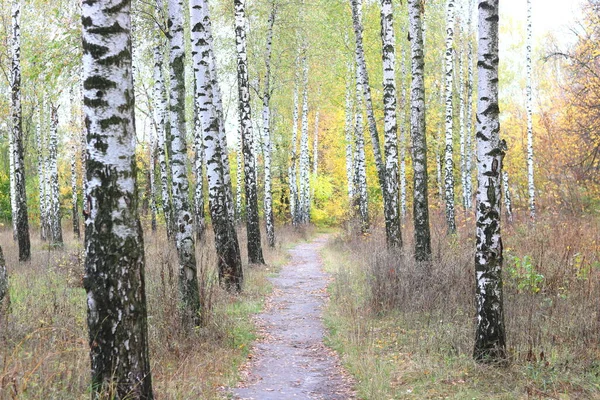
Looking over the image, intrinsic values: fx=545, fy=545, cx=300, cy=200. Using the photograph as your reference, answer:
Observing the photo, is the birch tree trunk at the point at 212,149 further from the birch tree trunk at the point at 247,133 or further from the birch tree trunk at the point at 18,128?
the birch tree trunk at the point at 18,128

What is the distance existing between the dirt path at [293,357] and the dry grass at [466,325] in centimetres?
29

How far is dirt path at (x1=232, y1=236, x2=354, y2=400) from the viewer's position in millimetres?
6191

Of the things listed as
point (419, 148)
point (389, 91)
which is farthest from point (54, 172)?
point (419, 148)

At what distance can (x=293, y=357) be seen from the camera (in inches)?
300

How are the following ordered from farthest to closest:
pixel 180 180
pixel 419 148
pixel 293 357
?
1. pixel 419 148
2. pixel 180 180
3. pixel 293 357

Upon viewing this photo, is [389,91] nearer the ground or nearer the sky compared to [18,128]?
nearer the sky

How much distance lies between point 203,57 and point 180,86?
188 centimetres

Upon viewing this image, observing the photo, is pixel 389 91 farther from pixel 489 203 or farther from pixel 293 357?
pixel 293 357

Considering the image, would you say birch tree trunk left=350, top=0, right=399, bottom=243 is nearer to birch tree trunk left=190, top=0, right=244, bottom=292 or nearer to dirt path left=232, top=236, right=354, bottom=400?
dirt path left=232, top=236, right=354, bottom=400

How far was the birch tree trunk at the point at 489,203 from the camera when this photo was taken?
6047 mm

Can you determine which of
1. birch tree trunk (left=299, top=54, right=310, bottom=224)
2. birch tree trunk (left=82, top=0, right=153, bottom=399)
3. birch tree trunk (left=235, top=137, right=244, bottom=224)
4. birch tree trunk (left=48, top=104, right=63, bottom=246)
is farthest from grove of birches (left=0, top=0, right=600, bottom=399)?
birch tree trunk (left=235, top=137, right=244, bottom=224)

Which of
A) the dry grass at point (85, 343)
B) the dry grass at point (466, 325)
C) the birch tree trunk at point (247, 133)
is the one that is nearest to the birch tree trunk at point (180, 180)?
the dry grass at point (85, 343)

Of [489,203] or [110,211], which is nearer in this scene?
[110,211]

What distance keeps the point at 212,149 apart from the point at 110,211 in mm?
6609
